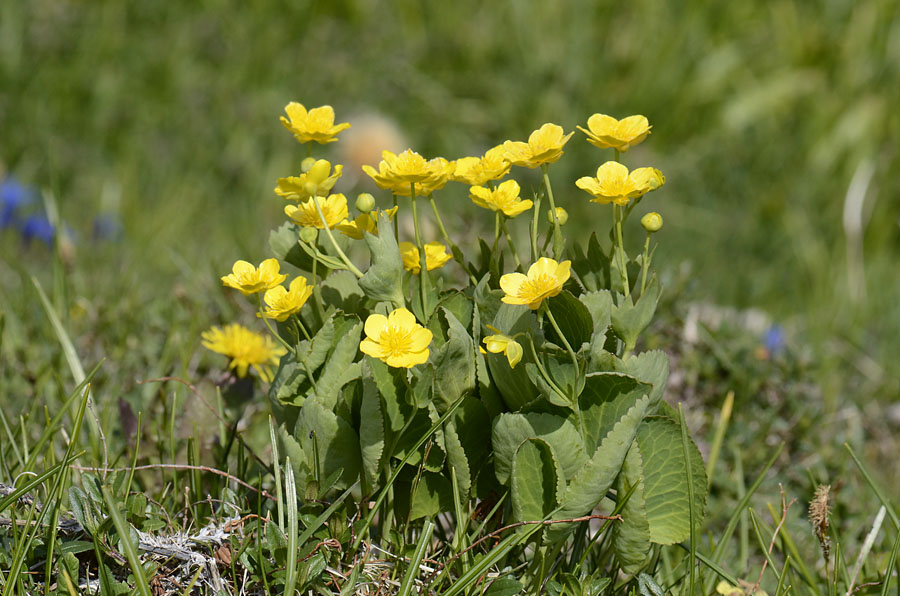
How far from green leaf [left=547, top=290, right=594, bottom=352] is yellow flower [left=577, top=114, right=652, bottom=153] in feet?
0.78

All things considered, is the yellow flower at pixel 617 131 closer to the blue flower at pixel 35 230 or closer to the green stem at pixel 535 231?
the green stem at pixel 535 231

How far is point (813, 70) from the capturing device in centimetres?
507

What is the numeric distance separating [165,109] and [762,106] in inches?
128

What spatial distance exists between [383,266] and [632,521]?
516 mm

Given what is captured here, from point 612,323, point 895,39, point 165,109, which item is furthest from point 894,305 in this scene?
point 165,109

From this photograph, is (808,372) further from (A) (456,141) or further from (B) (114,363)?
(A) (456,141)

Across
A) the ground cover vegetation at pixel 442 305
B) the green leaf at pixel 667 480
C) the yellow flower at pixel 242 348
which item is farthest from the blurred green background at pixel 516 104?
the green leaf at pixel 667 480

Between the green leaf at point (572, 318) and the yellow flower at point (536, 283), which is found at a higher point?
the yellow flower at point (536, 283)

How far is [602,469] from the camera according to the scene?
1225 mm

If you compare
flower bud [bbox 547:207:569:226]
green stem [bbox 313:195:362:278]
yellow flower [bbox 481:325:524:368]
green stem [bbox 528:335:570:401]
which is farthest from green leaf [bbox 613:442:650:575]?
green stem [bbox 313:195:362:278]

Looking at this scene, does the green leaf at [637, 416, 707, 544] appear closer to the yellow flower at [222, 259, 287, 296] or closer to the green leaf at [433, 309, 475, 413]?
the green leaf at [433, 309, 475, 413]

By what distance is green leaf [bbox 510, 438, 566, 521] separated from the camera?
49.2 inches

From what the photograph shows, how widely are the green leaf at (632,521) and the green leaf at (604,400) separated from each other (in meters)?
0.05

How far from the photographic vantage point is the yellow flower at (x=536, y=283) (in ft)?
3.87
